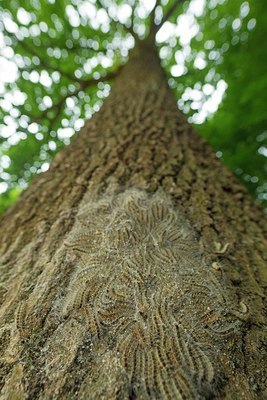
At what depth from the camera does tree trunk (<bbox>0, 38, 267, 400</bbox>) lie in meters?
0.90

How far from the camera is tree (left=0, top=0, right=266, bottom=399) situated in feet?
2.97

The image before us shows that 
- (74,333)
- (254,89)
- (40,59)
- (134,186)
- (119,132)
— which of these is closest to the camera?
(74,333)

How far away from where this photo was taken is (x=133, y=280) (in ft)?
3.87

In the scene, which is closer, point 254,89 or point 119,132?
point 119,132

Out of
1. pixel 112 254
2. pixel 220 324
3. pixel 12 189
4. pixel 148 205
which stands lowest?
pixel 220 324

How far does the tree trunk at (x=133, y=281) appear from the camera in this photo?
90 centimetres

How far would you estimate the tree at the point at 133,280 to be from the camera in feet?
2.97

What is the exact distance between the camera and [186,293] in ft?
3.78

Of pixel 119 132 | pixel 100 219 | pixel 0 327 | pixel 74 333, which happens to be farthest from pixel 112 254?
pixel 119 132

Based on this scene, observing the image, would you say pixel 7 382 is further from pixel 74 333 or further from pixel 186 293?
pixel 186 293

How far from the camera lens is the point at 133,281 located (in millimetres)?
1175

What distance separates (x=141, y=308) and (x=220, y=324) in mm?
285

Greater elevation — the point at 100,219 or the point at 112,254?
the point at 100,219

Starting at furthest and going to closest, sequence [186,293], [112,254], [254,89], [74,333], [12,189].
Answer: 1. [12,189]
2. [254,89]
3. [112,254]
4. [186,293]
5. [74,333]
